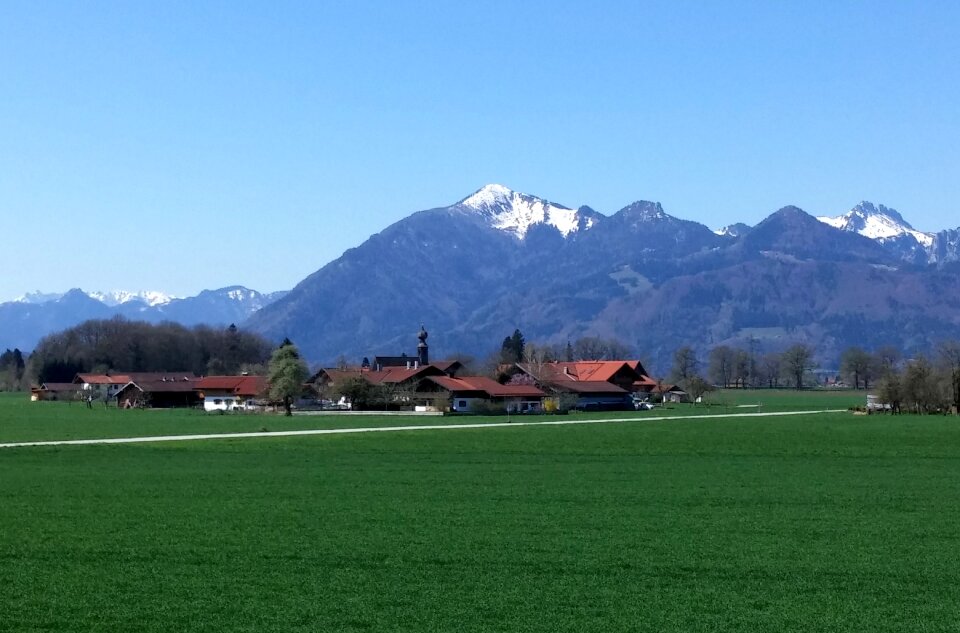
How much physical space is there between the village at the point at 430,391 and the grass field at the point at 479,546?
6969 centimetres

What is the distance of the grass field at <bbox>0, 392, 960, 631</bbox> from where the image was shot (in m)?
16.6

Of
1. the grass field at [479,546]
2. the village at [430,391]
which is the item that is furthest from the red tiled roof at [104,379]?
the grass field at [479,546]

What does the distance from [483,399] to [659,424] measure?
3789 centimetres

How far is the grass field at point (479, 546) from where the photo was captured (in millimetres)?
16578

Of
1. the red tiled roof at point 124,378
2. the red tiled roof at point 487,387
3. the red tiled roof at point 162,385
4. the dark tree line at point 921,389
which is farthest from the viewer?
the red tiled roof at point 124,378

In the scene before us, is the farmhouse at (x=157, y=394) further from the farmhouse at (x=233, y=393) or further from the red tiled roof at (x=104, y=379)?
the red tiled roof at (x=104, y=379)

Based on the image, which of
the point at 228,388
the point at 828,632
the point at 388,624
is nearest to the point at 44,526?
the point at 388,624

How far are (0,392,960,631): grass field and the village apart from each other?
69691 millimetres

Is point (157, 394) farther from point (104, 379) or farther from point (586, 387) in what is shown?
point (586, 387)

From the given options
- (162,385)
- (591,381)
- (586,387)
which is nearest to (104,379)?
(162,385)

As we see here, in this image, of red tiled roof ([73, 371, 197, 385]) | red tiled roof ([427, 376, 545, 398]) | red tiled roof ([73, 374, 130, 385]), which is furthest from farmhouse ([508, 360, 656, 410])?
red tiled roof ([73, 374, 130, 385])

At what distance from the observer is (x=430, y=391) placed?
114 metres

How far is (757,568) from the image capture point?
20000mm

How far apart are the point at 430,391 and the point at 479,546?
9238 centimetres
